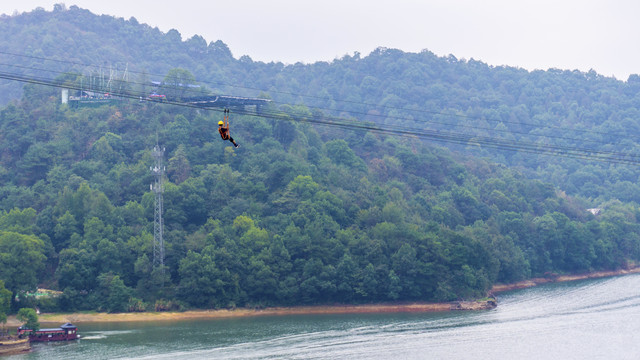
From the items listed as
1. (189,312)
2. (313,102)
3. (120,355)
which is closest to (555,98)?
(313,102)

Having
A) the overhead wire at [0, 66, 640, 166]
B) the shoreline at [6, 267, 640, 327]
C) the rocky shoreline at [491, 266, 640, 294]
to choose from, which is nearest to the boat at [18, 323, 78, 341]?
the shoreline at [6, 267, 640, 327]

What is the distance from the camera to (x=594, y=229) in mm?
74188

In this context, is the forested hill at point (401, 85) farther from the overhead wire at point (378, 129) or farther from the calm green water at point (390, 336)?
Answer: the calm green water at point (390, 336)

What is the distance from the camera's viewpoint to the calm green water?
40.4m

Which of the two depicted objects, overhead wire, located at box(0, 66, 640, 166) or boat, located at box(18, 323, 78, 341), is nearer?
overhead wire, located at box(0, 66, 640, 166)

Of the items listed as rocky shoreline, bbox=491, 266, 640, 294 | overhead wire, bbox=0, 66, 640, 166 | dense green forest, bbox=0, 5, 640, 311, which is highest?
overhead wire, bbox=0, 66, 640, 166

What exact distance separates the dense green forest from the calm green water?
368 centimetres

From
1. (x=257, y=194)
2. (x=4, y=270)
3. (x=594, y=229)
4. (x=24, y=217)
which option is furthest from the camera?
(x=594, y=229)

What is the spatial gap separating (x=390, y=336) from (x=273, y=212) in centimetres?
1930

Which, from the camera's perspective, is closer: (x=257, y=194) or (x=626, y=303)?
(x=626, y=303)

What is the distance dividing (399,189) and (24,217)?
105ft

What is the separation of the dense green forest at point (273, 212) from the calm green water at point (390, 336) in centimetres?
368

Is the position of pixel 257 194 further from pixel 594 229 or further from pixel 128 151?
pixel 594 229

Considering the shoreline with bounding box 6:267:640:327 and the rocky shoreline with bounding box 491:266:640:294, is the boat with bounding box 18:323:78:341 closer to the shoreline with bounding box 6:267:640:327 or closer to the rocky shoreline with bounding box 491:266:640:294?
the shoreline with bounding box 6:267:640:327
